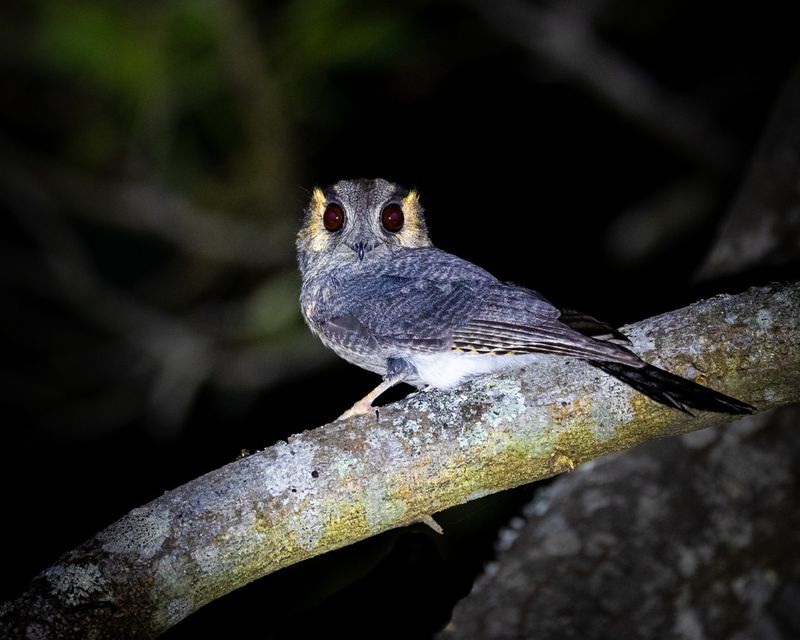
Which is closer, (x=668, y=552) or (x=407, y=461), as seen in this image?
(x=407, y=461)

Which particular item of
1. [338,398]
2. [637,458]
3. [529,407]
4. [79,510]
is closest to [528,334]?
[529,407]

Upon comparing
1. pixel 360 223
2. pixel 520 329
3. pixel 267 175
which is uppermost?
pixel 267 175

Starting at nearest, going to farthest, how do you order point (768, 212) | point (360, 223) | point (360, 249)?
point (768, 212) → point (360, 249) → point (360, 223)

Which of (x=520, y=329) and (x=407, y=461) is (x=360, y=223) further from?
(x=407, y=461)

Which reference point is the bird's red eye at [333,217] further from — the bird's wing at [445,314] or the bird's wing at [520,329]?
the bird's wing at [520,329]

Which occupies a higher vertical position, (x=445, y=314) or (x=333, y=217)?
(x=333, y=217)

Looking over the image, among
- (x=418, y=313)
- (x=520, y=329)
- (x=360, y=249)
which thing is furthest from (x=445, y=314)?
(x=360, y=249)
